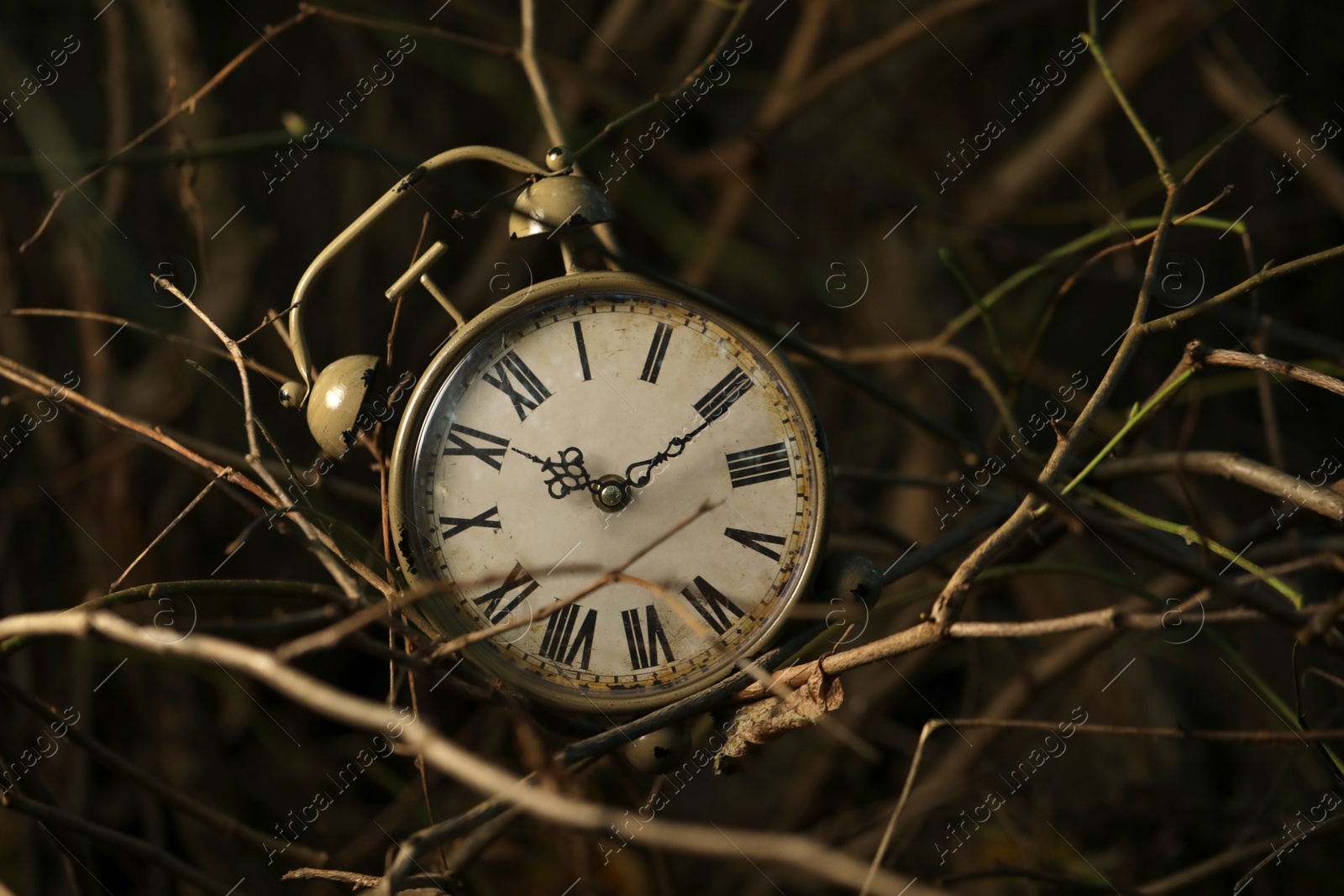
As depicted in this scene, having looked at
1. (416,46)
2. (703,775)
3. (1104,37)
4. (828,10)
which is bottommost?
(703,775)

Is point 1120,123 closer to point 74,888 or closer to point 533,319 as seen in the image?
point 533,319

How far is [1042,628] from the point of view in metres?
0.62

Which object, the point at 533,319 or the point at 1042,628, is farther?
the point at 533,319

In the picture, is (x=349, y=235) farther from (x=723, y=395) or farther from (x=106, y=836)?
(x=106, y=836)

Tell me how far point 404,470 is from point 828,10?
139cm

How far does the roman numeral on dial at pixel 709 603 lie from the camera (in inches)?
29.0

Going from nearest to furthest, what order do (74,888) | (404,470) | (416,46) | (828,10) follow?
(404,470) < (74,888) < (828,10) < (416,46)

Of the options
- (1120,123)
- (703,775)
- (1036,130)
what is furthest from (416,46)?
(703,775)

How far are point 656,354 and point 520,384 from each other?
102 millimetres

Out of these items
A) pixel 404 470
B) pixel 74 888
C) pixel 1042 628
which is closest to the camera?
pixel 1042 628

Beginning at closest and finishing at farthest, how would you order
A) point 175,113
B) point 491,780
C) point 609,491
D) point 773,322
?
point 491,780
point 609,491
point 175,113
point 773,322

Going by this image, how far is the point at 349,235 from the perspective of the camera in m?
0.75

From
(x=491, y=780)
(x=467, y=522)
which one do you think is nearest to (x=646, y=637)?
(x=467, y=522)

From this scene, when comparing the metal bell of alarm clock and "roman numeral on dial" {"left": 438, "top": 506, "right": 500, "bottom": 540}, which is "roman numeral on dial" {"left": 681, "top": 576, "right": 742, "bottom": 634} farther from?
"roman numeral on dial" {"left": 438, "top": 506, "right": 500, "bottom": 540}
